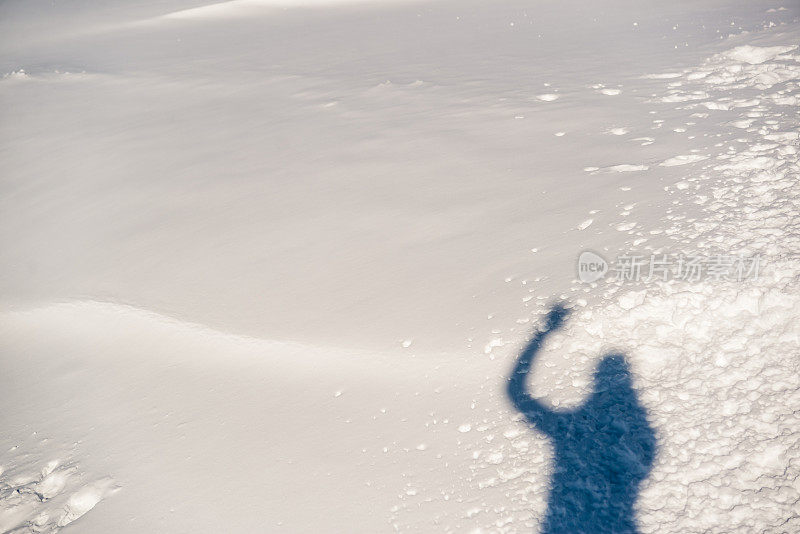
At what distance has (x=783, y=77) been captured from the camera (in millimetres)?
2889

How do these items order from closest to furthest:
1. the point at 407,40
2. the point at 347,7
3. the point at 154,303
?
the point at 154,303 → the point at 407,40 → the point at 347,7

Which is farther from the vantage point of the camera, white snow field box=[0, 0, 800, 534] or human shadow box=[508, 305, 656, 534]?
white snow field box=[0, 0, 800, 534]

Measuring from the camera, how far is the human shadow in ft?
3.85

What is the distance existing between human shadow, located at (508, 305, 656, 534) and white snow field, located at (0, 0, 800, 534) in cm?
3

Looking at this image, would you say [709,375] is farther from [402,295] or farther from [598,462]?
[402,295]

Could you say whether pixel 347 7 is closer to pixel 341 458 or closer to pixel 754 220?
pixel 754 220

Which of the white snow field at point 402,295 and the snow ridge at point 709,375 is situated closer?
the snow ridge at point 709,375

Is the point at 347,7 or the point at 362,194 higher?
the point at 347,7

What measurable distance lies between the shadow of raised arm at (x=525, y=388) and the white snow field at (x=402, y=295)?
28 millimetres

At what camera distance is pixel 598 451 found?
129 centimetres

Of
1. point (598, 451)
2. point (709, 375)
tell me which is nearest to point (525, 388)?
point (598, 451)

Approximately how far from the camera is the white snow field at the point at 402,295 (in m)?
1.33

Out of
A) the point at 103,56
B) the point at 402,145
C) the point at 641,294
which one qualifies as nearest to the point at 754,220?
the point at 641,294

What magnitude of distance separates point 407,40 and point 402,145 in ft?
8.53
